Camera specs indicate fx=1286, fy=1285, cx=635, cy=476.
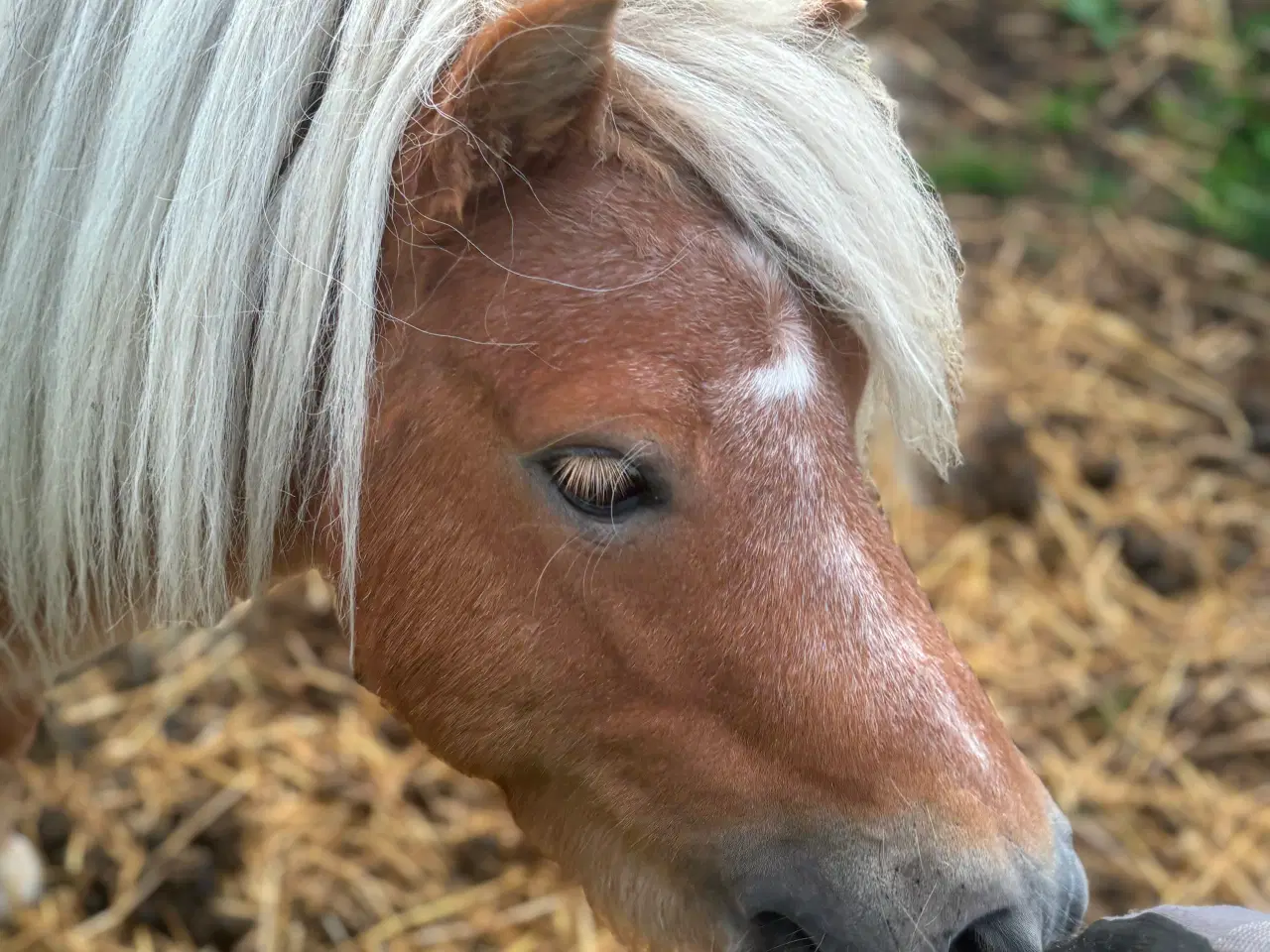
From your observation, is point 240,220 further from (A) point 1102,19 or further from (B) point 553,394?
(A) point 1102,19

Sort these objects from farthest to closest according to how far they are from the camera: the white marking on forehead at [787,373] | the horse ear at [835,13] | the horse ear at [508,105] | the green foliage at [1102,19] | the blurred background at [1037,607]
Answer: the green foliage at [1102,19], the blurred background at [1037,607], the horse ear at [835,13], the white marking on forehead at [787,373], the horse ear at [508,105]

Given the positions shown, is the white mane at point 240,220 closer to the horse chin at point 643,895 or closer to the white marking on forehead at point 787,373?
the white marking on forehead at point 787,373

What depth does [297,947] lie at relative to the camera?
95.7 inches

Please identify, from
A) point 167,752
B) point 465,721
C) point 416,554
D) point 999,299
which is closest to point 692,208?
point 416,554

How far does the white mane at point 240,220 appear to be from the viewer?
1420 mm

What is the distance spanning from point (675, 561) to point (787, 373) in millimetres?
254

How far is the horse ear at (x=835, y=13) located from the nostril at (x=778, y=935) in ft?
3.62

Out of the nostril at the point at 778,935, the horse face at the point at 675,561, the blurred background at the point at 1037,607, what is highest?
the horse face at the point at 675,561

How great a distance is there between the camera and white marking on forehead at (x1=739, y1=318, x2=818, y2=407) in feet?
4.75

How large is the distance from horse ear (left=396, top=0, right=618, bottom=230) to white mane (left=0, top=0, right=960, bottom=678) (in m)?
0.04

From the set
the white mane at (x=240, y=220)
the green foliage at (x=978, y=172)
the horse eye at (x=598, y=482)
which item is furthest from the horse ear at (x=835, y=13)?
the green foliage at (x=978, y=172)

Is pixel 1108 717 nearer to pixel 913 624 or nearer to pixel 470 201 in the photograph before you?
pixel 913 624

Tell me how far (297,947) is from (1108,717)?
1.91 metres

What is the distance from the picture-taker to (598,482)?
1426 millimetres
